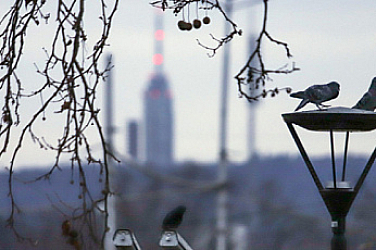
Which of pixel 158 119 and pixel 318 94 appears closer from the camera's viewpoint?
pixel 318 94

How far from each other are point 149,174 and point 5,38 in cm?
410

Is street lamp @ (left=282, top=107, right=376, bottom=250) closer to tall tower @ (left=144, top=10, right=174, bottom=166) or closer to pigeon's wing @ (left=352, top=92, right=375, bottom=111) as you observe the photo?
pigeon's wing @ (left=352, top=92, right=375, bottom=111)

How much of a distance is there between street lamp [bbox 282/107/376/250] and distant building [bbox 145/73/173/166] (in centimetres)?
407

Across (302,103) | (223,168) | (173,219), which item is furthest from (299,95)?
(223,168)

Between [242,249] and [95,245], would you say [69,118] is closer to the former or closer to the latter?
[95,245]

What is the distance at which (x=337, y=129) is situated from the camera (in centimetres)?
171

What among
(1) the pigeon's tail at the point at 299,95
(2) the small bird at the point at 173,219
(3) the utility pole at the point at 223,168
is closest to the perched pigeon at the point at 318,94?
(1) the pigeon's tail at the point at 299,95

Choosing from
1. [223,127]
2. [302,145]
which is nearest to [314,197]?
[223,127]

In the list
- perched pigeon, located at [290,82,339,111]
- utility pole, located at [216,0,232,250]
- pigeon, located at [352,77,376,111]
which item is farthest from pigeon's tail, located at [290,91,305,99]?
utility pole, located at [216,0,232,250]

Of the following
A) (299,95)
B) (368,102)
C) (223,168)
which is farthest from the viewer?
(223,168)

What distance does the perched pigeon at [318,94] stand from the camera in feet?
5.45

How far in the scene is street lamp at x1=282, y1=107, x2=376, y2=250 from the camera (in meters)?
1.67

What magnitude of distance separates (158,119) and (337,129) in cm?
470

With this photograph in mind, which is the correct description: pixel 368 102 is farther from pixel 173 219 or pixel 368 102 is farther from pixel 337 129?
pixel 173 219
